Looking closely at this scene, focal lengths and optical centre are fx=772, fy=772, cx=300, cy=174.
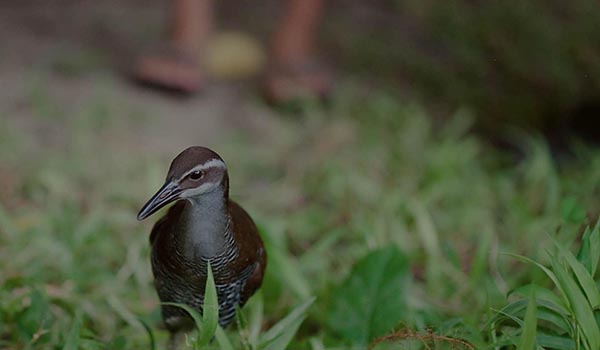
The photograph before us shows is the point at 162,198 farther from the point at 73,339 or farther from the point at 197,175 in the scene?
the point at 73,339

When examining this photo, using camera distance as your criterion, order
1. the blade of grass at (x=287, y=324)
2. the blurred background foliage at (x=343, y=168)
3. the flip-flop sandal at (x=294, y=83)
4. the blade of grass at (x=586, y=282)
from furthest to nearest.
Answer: the flip-flop sandal at (x=294, y=83) < the blurred background foliage at (x=343, y=168) < the blade of grass at (x=287, y=324) < the blade of grass at (x=586, y=282)

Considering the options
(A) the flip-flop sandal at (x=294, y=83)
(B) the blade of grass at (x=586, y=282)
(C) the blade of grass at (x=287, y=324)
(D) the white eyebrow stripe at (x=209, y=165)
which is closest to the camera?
(D) the white eyebrow stripe at (x=209, y=165)

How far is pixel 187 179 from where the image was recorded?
161 centimetres

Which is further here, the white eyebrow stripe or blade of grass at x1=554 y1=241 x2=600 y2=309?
blade of grass at x1=554 y1=241 x2=600 y2=309

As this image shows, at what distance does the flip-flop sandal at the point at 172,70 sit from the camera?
4016mm

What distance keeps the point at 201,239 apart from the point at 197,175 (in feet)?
0.50

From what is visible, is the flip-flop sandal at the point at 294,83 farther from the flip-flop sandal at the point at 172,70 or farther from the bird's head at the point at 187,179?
the bird's head at the point at 187,179

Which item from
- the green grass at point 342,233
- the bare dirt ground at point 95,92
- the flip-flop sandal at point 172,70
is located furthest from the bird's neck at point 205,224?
the flip-flop sandal at point 172,70

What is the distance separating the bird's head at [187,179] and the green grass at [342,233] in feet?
1.10

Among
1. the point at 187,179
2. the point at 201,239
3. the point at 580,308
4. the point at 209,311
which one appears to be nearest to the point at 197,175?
the point at 187,179

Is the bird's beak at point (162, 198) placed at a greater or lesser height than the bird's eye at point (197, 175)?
lesser

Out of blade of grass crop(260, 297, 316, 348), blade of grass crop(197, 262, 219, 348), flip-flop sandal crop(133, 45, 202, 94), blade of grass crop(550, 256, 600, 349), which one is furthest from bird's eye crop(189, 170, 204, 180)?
flip-flop sandal crop(133, 45, 202, 94)

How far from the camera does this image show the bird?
1614mm

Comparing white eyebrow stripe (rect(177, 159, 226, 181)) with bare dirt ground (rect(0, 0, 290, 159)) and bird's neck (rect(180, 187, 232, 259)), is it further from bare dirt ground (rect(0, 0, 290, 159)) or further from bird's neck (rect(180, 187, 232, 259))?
bare dirt ground (rect(0, 0, 290, 159))
